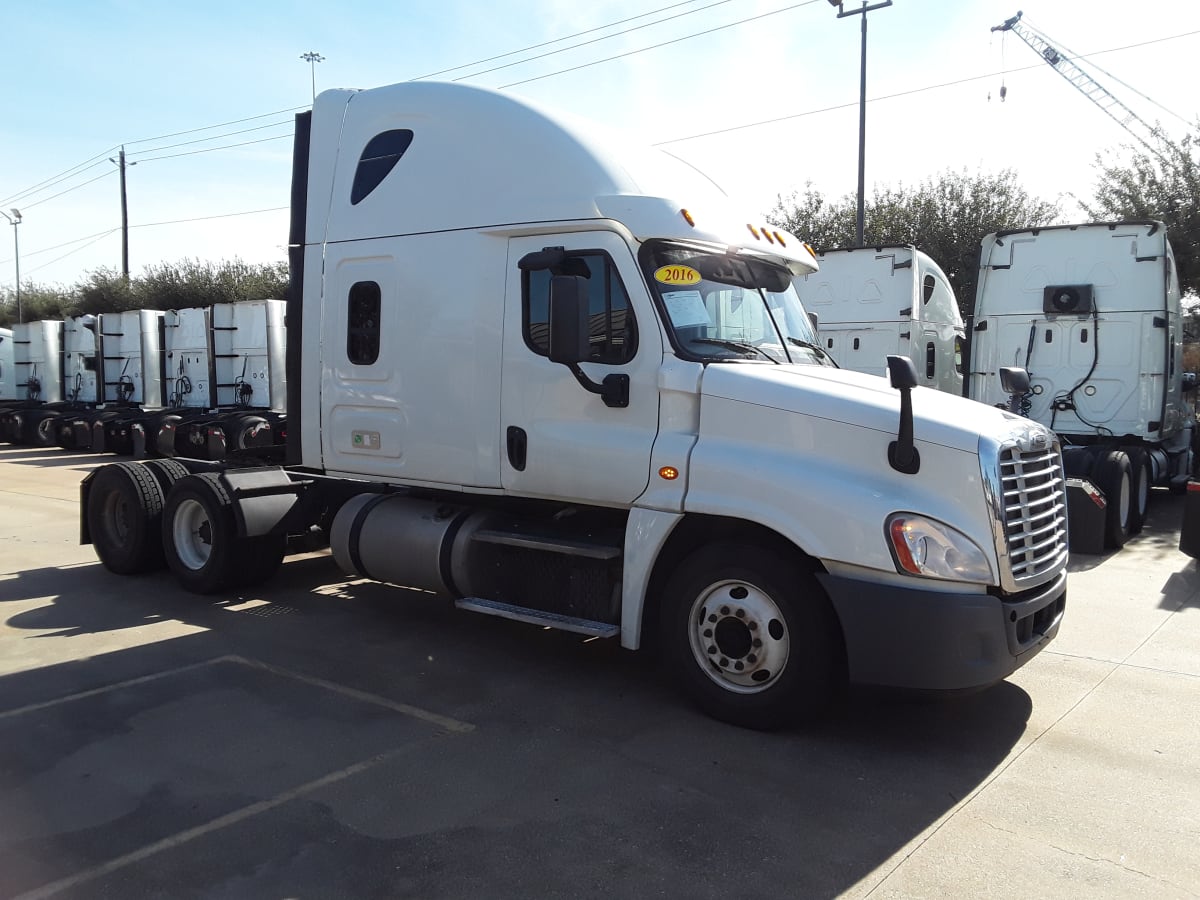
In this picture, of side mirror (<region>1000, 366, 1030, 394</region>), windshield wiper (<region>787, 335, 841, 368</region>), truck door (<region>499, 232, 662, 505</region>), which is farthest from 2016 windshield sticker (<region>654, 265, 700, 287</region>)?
side mirror (<region>1000, 366, 1030, 394</region>)

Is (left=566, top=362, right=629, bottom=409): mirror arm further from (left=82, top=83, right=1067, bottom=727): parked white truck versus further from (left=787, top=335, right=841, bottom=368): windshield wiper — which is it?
(left=787, top=335, right=841, bottom=368): windshield wiper

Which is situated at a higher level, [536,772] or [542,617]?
[542,617]

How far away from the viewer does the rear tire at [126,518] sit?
27.0 feet

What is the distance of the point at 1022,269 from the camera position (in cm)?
1207

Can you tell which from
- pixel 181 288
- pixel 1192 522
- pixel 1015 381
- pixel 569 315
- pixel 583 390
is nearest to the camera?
pixel 569 315

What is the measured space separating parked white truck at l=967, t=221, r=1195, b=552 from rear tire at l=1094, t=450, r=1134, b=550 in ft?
0.89

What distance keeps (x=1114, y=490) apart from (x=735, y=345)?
6877 mm

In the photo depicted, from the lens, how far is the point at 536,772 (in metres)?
4.40

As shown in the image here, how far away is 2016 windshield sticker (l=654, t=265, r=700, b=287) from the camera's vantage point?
527 cm

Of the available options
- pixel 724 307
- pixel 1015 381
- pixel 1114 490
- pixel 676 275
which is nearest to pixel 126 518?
pixel 676 275

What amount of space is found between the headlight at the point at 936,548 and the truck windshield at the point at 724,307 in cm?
138

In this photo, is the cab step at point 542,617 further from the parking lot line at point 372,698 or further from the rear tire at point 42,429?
the rear tire at point 42,429

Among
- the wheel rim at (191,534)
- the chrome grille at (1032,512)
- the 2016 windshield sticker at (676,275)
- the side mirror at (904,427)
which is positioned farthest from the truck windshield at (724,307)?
the wheel rim at (191,534)

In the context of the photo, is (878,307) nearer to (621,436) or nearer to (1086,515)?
(1086,515)
